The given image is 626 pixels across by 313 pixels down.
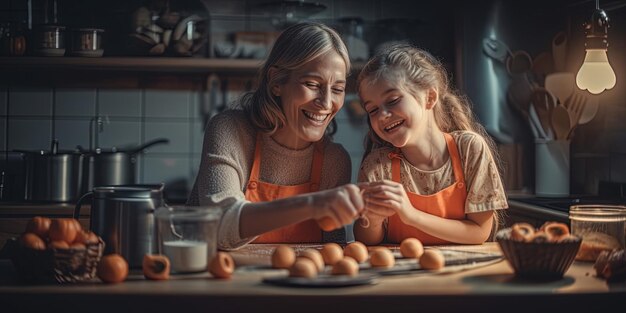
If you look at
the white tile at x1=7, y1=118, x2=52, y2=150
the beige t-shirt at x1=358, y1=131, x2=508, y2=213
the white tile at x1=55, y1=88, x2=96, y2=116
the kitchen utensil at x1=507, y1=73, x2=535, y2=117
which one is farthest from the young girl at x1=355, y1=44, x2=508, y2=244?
the white tile at x1=7, y1=118, x2=52, y2=150

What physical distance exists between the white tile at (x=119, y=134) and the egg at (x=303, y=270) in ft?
7.62

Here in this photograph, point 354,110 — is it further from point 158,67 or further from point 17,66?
point 17,66

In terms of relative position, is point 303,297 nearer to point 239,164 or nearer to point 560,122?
point 239,164

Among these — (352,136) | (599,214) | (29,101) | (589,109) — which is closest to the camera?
(599,214)

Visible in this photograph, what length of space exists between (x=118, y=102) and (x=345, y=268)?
94.1 inches

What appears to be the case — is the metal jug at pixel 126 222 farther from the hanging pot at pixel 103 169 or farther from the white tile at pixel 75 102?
the white tile at pixel 75 102

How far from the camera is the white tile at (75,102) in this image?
3635mm

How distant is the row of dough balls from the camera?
4.86 feet

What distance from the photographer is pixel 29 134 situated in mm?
3629

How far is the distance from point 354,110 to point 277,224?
205cm

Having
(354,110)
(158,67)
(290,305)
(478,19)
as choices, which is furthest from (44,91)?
(290,305)

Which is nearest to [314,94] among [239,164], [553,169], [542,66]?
[239,164]

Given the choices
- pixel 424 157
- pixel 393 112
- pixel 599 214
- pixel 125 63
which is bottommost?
pixel 599 214

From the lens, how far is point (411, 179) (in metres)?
2.16
